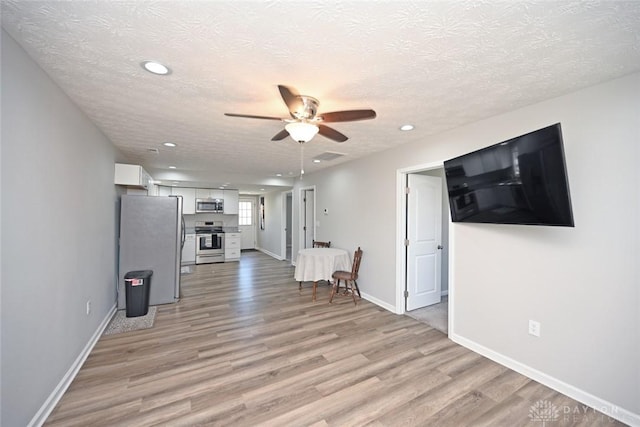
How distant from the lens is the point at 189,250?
24.7ft

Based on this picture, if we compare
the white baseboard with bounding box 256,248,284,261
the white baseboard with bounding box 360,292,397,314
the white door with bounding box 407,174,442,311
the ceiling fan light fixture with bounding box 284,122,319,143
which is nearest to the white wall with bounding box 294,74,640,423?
the white door with bounding box 407,174,442,311

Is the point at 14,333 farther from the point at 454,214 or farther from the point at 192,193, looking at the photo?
the point at 192,193

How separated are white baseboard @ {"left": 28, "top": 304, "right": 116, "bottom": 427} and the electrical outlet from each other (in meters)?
3.80

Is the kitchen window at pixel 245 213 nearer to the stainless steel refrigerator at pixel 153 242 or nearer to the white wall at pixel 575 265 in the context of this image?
the stainless steel refrigerator at pixel 153 242

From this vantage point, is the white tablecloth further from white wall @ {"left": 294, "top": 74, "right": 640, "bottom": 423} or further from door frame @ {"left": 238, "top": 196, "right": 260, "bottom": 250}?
door frame @ {"left": 238, "top": 196, "right": 260, "bottom": 250}

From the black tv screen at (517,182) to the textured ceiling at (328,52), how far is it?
452 mm

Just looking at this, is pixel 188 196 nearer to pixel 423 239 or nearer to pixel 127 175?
pixel 127 175

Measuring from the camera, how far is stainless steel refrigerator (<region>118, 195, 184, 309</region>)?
3893 millimetres

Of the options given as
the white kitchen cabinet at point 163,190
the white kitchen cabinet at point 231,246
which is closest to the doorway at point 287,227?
the white kitchen cabinet at point 231,246

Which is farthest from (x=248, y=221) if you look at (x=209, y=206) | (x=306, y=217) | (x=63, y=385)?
(x=63, y=385)

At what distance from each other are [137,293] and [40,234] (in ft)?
7.18

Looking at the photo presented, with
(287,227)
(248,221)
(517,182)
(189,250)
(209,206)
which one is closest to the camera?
(517,182)

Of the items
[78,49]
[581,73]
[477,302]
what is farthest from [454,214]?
[78,49]

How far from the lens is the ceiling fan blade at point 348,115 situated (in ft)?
6.19
